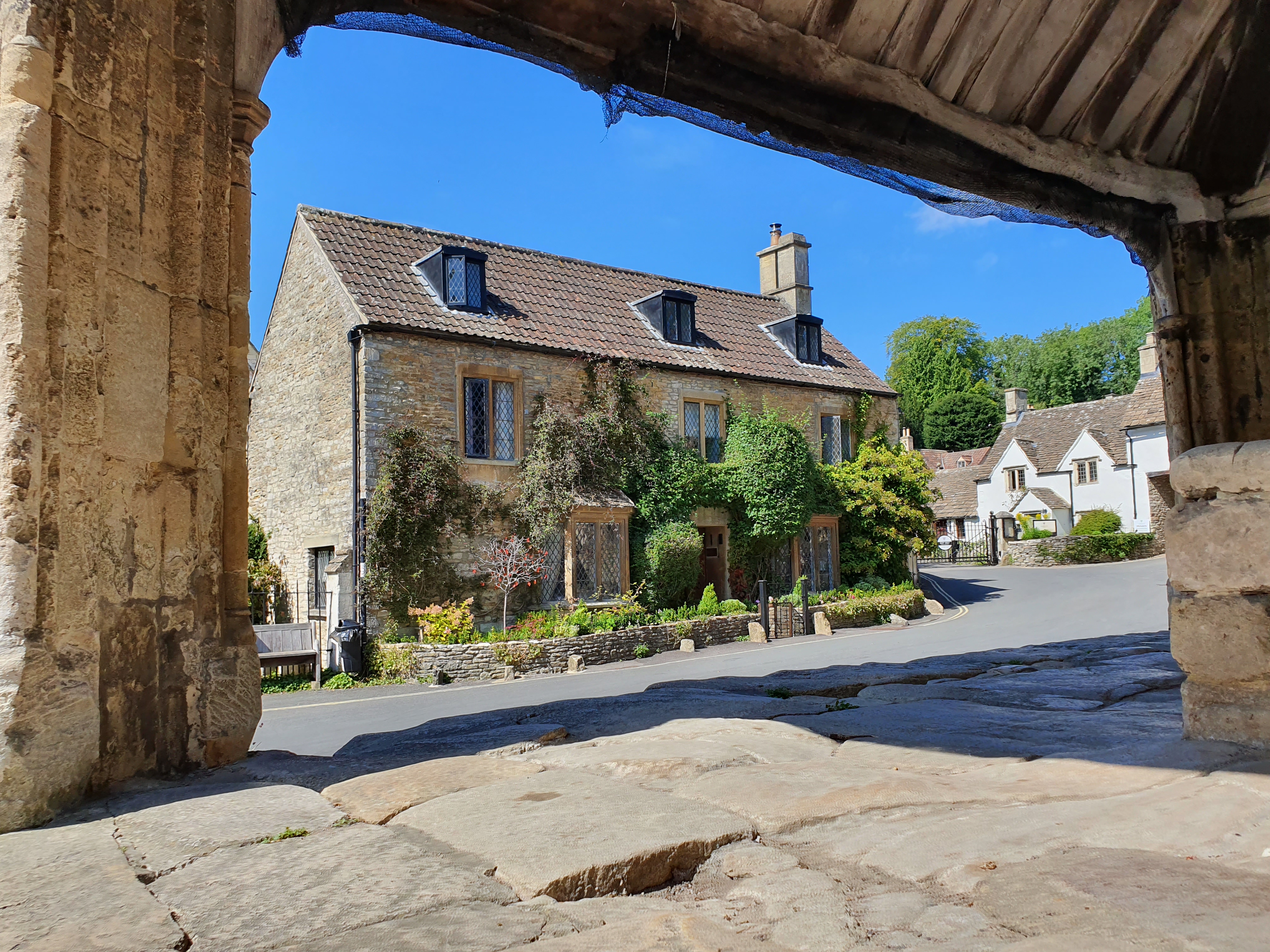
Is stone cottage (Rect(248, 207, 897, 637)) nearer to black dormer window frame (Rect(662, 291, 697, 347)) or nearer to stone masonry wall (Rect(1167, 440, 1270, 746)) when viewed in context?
black dormer window frame (Rect(662, 291, 697, 347))

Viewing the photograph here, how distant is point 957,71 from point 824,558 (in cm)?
2082

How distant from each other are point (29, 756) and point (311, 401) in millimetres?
17124

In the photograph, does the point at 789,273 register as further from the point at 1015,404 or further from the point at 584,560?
the point at 1015,404

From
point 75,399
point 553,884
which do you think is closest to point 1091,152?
point 553,884

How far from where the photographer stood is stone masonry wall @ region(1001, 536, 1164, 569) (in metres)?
34.7

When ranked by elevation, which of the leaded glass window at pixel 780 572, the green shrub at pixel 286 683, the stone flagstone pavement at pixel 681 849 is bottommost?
the green shrub at pixel 286 683

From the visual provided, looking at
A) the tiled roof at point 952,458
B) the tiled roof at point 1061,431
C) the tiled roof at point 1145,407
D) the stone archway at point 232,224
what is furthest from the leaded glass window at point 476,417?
the tiled roof at point 952,458

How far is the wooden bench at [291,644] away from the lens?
1582 cm

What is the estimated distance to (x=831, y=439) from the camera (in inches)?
991

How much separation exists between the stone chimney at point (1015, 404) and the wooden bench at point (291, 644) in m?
43.6

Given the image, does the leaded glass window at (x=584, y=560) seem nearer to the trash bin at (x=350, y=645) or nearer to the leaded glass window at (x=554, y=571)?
the leaded glass window at (x=554, y=571)

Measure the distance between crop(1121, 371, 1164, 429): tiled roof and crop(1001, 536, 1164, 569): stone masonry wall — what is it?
521 centimetres

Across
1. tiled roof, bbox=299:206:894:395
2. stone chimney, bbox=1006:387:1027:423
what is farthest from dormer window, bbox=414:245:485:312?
stone chimney, bbox=1006:387:1027:423

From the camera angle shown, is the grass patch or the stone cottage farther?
the stone cottage
